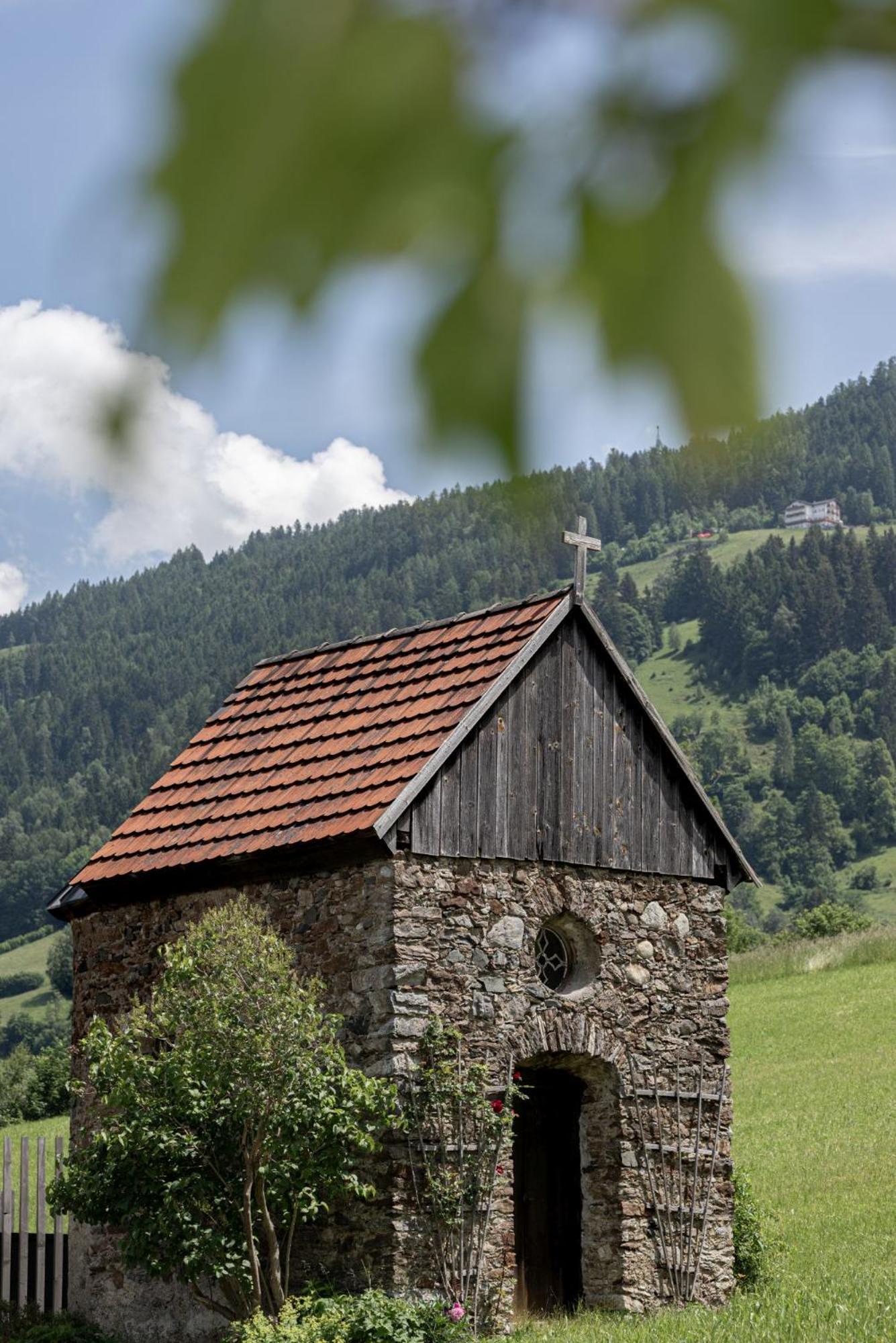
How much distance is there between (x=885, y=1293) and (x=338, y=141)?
15.5 metres

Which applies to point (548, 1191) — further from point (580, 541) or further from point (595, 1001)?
point (580, 541)

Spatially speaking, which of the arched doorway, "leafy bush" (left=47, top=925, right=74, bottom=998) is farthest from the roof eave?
"leafy bush" (left=47, top=925, right=74, bottom=998)

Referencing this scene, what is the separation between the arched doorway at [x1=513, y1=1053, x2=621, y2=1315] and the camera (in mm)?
14875

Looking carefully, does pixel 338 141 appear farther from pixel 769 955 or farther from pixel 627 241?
pixel 769 955

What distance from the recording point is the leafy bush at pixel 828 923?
62406mm

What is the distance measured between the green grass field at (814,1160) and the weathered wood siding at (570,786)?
3852 mm

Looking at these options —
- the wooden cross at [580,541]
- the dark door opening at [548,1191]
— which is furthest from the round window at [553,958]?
the wooden cross at [580,541]

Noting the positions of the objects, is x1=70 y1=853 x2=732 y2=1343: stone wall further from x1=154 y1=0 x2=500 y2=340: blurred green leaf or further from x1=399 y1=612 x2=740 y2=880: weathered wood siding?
x1=154 y1=0 x2=500 y2=340: blurred green leaf

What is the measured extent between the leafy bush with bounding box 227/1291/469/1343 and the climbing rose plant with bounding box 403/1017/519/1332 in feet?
2.06

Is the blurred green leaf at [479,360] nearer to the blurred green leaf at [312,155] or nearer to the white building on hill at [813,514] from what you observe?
the blurred green leaf at [312,155]

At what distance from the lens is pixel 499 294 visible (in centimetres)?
113

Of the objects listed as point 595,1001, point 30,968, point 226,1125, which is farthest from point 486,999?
point 30,968

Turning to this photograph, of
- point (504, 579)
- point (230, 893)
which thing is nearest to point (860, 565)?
point (504, 579)

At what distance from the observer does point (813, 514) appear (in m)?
1.69
